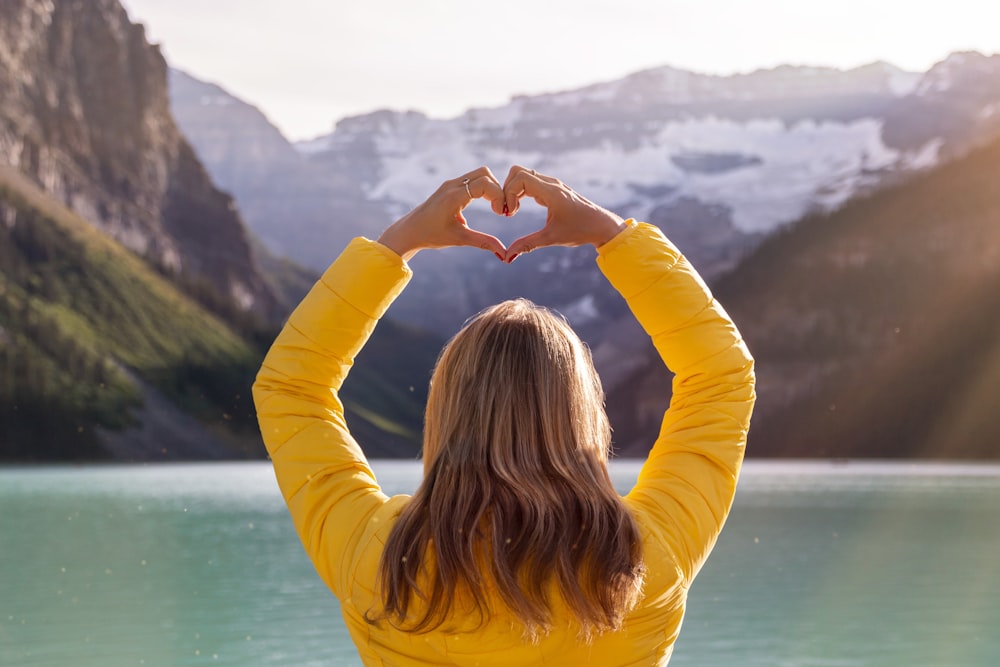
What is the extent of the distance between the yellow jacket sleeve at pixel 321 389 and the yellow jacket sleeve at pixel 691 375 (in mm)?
558

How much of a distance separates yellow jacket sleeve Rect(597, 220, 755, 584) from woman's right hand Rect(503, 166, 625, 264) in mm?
46

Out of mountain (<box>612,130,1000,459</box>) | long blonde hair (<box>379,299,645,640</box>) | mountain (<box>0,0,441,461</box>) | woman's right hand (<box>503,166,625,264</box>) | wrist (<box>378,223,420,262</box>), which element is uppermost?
woman's right hand (<box>503,166,625,264</box>)

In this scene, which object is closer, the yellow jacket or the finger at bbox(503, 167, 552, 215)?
the yellow jacket

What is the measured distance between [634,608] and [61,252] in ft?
512

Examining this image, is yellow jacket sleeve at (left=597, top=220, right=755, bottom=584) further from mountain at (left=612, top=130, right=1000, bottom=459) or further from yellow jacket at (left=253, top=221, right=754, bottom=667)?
mountain at (left=612, top=130, right=1000, bottom=459)

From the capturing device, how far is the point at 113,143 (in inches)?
6821

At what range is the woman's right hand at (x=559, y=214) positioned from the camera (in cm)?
267

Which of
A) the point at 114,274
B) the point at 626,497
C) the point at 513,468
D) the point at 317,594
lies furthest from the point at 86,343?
the point at 513,468

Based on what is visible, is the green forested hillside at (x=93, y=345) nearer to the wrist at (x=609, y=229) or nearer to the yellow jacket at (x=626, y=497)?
the yellow jacket at (x=626, y=497)

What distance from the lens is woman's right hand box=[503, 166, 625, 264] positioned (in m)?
2.67

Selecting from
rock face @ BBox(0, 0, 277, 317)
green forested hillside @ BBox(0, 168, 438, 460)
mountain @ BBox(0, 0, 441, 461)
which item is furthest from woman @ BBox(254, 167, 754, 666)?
rock face @ BBox(0, 0, 277, 317)

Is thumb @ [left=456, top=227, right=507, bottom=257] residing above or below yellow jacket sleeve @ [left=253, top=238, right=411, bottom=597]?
above

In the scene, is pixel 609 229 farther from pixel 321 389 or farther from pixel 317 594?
pixel 317 594

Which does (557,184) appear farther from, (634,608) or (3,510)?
(3,510)
